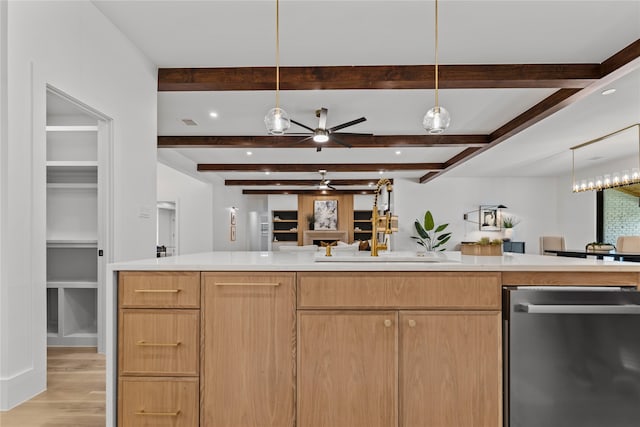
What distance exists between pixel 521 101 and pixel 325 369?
13.7 feet

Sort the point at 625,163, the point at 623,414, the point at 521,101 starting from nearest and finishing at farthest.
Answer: the point at 623,414 < the point at 521,101 < the point at 625,163

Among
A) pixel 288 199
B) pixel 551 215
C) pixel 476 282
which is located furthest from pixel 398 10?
pixel 288 199

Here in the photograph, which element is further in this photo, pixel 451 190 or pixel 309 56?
pixel 451 190

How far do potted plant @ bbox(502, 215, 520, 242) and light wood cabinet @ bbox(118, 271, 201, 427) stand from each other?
372 inches

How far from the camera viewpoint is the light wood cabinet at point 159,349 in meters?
1.81

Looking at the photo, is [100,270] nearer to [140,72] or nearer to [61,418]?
[61,418]

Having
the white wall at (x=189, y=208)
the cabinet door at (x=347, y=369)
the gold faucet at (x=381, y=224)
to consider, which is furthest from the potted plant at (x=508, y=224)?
the cabinet door at (x=347, y=369)

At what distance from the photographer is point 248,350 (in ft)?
5.99

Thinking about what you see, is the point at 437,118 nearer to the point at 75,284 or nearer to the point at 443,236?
the point at 75,284

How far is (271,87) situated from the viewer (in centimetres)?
378

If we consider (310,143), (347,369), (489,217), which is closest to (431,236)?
(489,217)

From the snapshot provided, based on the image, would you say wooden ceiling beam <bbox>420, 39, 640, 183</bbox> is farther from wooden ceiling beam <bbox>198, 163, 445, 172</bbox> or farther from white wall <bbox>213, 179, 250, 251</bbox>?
white wall <bbox>213, 179, 250, 251</bbox>

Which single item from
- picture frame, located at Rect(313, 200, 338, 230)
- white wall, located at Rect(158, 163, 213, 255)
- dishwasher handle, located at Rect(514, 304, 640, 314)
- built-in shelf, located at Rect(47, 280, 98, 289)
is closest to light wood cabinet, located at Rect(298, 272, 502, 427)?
dishwasher handle, located at Rect(514, 304, 640, 314)

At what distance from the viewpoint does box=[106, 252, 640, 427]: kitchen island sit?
70.8 inches
